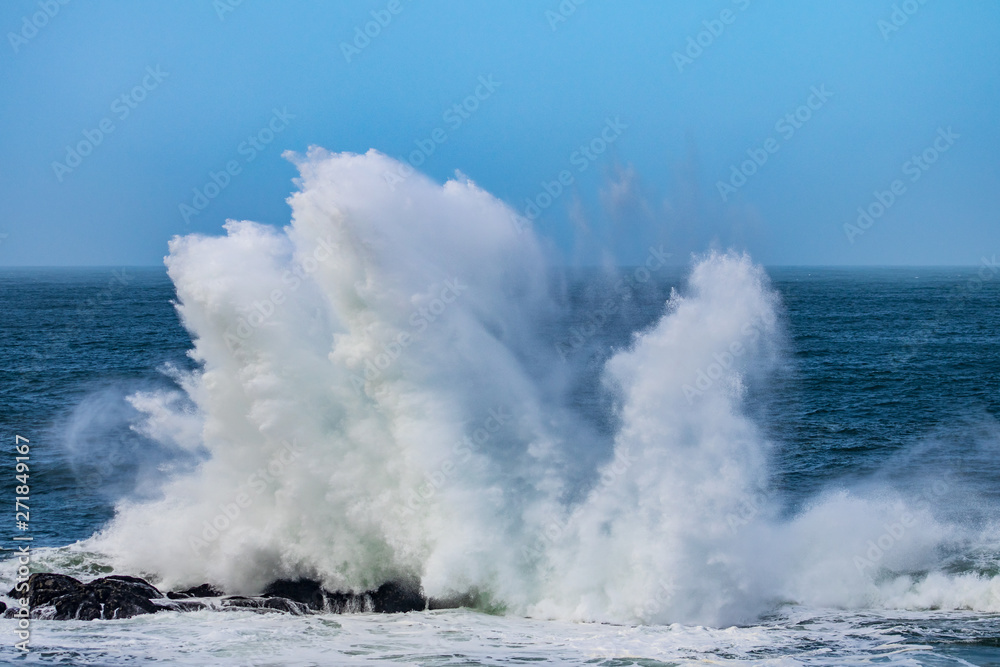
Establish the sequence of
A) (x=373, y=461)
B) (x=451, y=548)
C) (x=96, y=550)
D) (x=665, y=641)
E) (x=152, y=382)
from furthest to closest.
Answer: (x=152, y=382) → (x=96, y=550) → (x=373, y=461) → (x=451, y=548) → (x=665, y=641)

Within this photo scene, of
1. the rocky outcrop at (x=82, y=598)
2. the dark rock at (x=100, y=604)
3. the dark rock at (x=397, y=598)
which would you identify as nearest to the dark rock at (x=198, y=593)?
the rocky outcrop at (x=82, y=598)

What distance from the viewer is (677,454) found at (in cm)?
1884

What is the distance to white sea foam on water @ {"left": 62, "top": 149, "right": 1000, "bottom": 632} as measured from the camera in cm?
1705

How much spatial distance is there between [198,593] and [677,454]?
9.80 metres

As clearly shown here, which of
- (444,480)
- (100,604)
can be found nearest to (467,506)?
(444,480)

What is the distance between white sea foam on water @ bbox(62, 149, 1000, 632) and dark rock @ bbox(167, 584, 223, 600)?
0.31 metres

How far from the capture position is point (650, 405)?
20.0 meters

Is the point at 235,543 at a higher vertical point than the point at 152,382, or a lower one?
lower

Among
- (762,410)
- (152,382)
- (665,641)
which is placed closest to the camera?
(665,641)

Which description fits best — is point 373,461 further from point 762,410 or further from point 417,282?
point 762,410

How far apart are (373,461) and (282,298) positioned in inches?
165

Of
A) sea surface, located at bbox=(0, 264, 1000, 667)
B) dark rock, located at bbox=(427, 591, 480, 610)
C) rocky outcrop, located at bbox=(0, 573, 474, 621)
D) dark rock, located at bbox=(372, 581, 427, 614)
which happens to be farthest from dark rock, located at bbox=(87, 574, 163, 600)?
dark rock, located at bbox=(427, 591, 480, 610)

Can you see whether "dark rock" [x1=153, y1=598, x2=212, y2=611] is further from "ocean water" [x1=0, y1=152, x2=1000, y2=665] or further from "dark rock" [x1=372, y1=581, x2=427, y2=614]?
"dark rock" [x1=372, y1=581, x2=427, y2=614]

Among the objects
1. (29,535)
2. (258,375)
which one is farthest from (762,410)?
(29,535)
